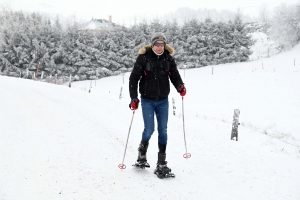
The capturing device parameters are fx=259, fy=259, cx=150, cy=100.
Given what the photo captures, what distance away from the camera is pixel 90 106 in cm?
1105

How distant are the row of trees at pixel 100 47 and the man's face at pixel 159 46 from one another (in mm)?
32899

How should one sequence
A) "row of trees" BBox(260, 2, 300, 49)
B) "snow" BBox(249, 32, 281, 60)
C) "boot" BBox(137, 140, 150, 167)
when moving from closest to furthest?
"boot" BBox(137, 140, 150, 167) → "row of trees" BBox(260, 2, 300, 49) → "snow" BBox(249, 32, 281, 60)

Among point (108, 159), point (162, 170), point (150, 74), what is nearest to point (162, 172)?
point (162, 170)

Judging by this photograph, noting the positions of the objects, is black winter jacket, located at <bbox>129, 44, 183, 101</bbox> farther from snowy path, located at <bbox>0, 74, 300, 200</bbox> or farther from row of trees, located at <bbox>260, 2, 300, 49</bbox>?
row of trees, located at <bbox>260, 2, 300, 49</bbox>

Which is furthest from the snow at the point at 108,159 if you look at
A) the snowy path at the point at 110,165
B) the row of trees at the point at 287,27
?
the row of trees at the point at 287,27

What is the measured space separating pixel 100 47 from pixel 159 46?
36046 mm

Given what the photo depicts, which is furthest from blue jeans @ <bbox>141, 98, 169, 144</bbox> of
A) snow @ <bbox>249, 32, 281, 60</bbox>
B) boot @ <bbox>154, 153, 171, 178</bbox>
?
snow @ <bbox>249, 32, 281, 60</bbox>

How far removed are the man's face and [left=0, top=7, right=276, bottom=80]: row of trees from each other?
32.9 metres

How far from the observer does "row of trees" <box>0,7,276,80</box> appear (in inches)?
1394

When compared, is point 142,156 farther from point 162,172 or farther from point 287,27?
point 287,27

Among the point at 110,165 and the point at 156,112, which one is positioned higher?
the point at 156,112

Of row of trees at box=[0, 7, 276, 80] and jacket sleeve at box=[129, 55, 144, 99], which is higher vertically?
row of trees at box=[0, 7, 276, 80]

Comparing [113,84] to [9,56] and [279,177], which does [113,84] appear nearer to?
[9,56]

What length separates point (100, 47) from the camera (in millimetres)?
39125
